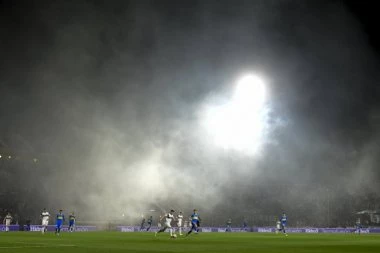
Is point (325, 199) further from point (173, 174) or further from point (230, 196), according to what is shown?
point (173, 174)

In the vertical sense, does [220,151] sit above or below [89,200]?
above

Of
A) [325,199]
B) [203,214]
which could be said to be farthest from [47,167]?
[325,199]

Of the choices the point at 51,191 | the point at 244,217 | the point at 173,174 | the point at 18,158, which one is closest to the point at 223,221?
the point at 244,217

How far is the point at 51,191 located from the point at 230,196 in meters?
31.8

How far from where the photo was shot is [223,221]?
82.9 m

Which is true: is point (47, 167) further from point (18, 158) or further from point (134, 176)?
point (134, 176)

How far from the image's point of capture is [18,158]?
86312 mm

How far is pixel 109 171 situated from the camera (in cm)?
8100

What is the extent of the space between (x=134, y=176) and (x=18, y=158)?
21.5 metres

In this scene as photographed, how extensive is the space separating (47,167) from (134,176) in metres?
15.8

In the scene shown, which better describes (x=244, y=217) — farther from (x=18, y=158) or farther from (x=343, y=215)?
(x=18, y=158)

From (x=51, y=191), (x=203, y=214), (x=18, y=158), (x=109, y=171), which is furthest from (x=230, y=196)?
(x=18, y=158)

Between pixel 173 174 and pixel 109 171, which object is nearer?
pixel 109 171

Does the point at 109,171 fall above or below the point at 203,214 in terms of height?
above
